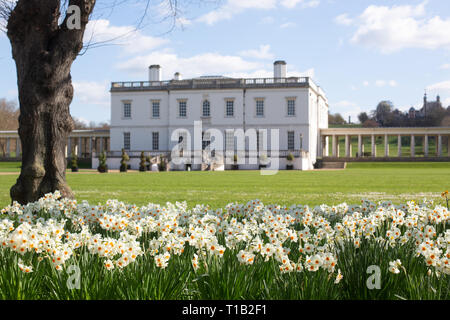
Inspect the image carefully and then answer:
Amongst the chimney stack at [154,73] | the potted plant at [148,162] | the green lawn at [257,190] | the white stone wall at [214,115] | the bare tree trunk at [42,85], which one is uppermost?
the chimney stack at [154,73]

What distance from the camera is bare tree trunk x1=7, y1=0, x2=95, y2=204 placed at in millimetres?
7762

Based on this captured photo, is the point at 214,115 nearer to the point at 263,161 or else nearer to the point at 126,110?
the point at 263,161

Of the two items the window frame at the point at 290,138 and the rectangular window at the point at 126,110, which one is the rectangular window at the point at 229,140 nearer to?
the window frame at the point at 290,138

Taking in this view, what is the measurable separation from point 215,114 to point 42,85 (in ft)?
148

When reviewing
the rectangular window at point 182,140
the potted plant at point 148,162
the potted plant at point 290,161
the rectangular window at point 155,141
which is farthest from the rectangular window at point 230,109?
the potted plant at point 148,162

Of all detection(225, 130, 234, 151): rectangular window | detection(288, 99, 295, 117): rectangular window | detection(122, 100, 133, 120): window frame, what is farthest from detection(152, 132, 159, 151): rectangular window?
detection(288, 99, 295, 117): rectangular window

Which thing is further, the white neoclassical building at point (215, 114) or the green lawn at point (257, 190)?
the white neoclassical building at point (215, 114)

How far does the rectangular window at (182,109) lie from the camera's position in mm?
53188

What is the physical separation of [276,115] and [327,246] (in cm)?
4846

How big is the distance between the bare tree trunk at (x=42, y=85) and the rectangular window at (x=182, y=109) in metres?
45.2

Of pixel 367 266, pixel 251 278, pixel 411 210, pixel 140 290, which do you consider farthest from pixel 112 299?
pixel 411 210

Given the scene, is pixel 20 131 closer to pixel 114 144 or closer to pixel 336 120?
pixel 114 144

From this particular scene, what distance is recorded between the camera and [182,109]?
175 ft

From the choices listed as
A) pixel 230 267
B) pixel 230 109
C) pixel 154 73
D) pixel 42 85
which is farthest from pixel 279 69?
pixel 230 267
